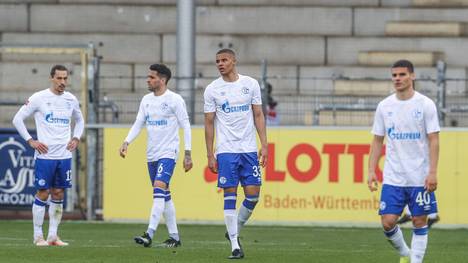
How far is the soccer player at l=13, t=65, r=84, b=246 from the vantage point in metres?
16.7

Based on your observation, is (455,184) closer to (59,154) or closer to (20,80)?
(59,154)

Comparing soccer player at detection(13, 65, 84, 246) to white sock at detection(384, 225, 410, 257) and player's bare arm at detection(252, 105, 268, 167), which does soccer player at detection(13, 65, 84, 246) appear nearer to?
player's bare arm at detection(252, 105, 268, 167)

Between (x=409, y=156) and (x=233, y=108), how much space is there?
8.77ft

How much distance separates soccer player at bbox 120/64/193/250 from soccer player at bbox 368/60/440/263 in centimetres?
398

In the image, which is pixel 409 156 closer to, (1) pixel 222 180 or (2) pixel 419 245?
(2) pixel 419 245

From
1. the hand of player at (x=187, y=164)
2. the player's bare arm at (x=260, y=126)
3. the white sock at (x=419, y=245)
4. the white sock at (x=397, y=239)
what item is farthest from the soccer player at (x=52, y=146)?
the white sock at (x=419, y=245)

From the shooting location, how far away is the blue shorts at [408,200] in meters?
12.9

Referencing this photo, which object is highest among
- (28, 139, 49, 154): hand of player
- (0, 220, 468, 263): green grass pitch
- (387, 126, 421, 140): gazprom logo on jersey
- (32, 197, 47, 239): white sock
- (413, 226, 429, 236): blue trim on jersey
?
(387, 126, 421, 140): gazprom logo on jersey

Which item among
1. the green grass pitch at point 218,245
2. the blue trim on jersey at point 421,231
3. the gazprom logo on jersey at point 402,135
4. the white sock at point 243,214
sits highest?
the gazprom logo on jersey at point 402,135

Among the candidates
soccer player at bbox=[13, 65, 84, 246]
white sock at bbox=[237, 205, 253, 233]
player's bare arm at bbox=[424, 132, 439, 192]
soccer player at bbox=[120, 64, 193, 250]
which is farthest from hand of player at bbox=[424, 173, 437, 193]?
soccer player at bbox=[13, 65, 84, 246]

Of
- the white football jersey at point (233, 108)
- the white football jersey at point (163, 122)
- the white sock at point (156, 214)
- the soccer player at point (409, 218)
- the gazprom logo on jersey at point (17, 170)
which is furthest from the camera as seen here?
the gazprom logo on jersey at point (17, 170)

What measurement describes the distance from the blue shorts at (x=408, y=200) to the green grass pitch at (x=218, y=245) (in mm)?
1818

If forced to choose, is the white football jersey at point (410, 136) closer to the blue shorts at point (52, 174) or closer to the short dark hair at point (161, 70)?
the short dark hair at point (161, 70)

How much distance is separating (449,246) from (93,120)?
7380mm
